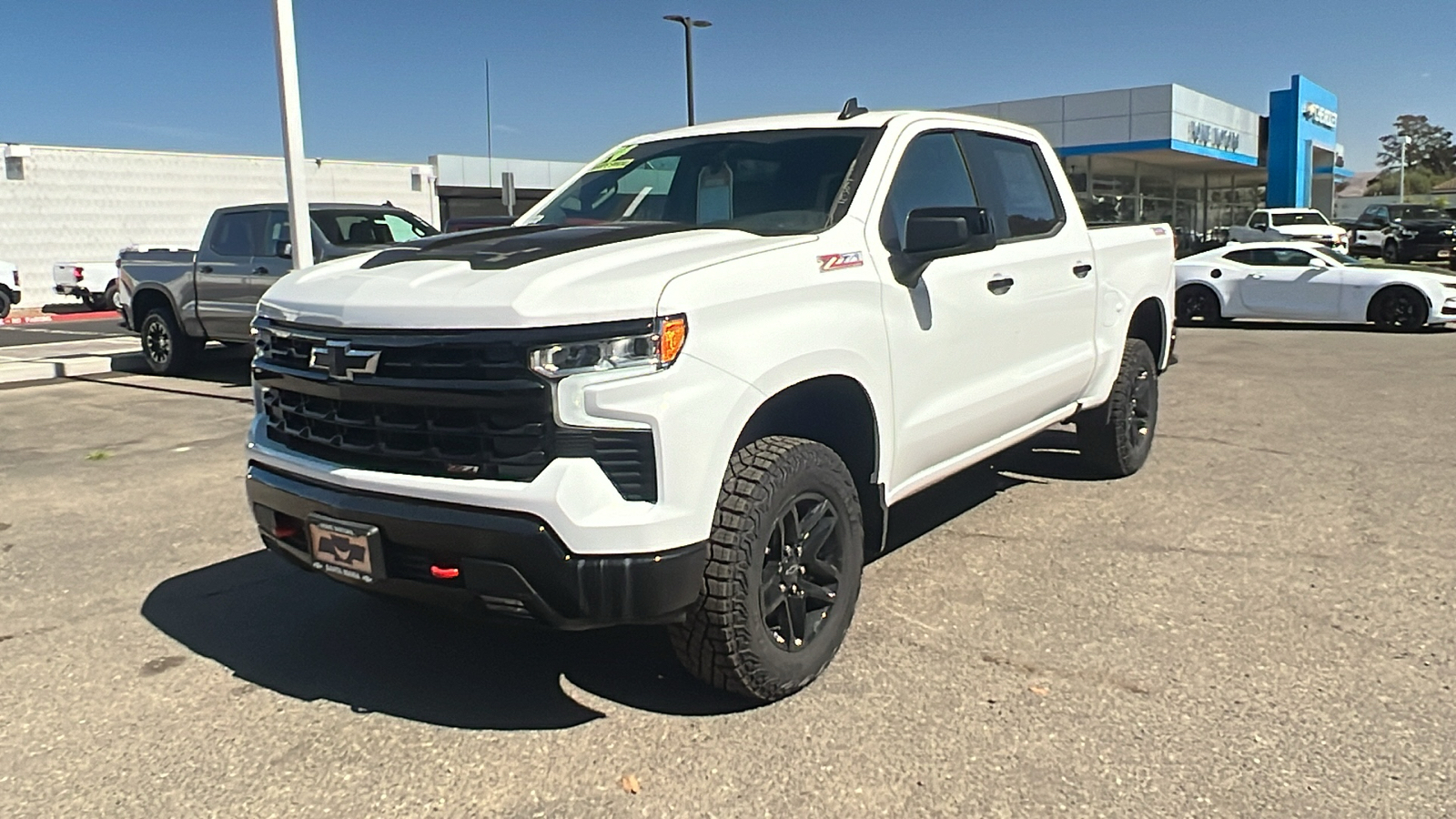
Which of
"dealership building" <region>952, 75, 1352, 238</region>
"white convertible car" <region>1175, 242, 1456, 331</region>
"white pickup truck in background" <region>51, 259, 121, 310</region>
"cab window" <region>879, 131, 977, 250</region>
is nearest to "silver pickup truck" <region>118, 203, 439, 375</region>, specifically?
"cab window" <region>879, 131, 977, 250</region>

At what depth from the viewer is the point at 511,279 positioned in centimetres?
308

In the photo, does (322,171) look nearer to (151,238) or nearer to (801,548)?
(151,238)

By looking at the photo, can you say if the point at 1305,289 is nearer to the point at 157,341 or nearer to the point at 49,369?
the point at 157,341

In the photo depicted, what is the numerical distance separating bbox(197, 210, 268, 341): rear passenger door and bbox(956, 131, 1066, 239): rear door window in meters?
8.18

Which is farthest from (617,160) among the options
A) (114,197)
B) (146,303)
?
(114,197)

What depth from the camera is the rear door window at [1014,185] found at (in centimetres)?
485

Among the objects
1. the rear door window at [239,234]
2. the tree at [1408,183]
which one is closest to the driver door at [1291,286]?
the rear door window at [239,234]

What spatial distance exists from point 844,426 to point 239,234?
9.50 meters

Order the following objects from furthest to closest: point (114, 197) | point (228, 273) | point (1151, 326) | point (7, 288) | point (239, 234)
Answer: point (114, 197) < point (7, 288) < point (239, 234) < point (228, 273) < point (1151, 326)

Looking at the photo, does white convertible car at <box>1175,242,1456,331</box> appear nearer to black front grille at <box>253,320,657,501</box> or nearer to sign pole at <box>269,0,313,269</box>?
sign pole at <box>269,0,313,269</box>

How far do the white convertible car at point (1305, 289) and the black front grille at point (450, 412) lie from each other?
A: 1425 cm

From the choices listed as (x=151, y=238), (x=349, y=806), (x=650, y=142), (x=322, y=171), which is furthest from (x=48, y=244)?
(x=349, y=806)

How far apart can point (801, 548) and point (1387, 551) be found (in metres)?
3.03

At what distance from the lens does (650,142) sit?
16.6 feet
